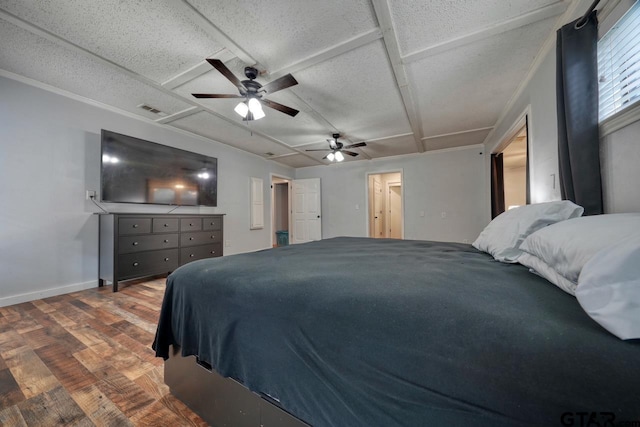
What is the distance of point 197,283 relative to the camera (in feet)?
3.60

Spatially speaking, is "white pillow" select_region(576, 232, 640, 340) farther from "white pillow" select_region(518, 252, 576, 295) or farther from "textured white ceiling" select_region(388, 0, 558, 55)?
"textured white ceiling" select_region(388, 0, 558, 55)

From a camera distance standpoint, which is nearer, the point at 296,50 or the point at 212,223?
the point at 296,50

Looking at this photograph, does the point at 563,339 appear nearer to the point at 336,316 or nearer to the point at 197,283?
the point at 336,316

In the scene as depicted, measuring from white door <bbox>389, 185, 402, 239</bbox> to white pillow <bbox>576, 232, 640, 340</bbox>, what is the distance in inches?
263

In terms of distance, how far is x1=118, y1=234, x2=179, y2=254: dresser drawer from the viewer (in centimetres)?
289

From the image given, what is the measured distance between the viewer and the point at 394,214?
7.40 meters

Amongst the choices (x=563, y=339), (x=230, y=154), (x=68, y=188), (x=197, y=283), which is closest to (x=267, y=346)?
(x=197, y=283)

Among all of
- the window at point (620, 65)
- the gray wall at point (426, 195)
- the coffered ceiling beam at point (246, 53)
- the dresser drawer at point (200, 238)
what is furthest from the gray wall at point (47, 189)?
the window at point (620, 65)

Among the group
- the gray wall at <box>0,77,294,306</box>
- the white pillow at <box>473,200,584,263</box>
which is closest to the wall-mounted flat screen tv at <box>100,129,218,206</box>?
the gray wall at <box>0,77,294,306</box>

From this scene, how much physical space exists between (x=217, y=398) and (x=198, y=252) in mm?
3087

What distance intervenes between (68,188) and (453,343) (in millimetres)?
4088

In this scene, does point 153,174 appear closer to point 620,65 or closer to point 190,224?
point 190,224

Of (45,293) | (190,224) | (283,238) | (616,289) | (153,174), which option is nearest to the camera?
(616,289)

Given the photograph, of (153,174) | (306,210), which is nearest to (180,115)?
(153,174)
